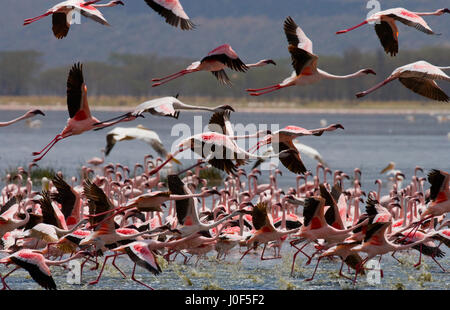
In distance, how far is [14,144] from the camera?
1564 inches

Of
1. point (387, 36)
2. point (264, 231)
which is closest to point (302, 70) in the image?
point (387, 36)

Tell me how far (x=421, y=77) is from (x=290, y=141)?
1377mm

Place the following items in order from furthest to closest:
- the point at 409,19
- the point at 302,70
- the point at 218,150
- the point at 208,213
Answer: the point at 208,213 < the point at 302,70 < the point at 409,19 < the point at 218,150

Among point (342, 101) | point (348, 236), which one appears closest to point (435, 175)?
point (348, 236)

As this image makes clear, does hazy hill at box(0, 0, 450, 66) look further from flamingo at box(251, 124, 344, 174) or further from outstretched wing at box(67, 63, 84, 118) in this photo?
outstretched wing at box(67, 63, 84, 118)

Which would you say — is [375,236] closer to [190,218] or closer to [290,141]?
[290,141]

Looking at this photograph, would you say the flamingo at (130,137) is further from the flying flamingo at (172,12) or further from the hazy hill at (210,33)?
the hazy hill at (210,33)

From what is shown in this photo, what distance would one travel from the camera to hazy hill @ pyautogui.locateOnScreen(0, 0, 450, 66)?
550 feet

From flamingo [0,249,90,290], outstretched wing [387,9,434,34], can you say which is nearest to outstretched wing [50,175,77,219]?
flamingo [0,249,90,290]

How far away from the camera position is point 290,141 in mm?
8625

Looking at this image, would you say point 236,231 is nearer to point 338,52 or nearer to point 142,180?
point 142,180
